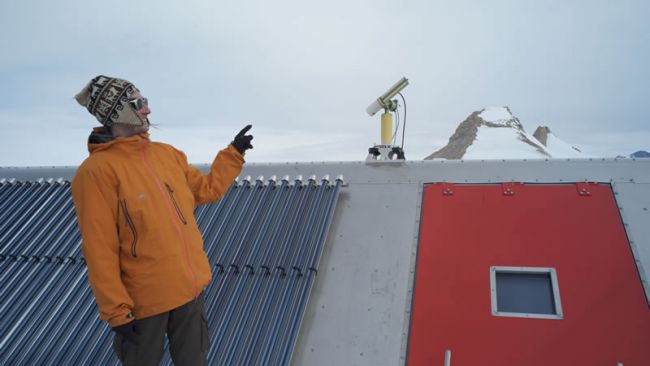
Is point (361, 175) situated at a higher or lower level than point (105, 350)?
higher

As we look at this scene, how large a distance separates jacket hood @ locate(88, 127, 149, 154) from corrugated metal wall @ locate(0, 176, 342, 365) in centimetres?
141

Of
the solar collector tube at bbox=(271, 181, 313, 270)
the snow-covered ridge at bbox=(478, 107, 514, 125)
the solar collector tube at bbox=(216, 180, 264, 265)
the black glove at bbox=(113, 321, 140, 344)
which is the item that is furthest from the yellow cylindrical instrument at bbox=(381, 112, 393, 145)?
the snow-covered ridge at bbox=(478, 107, 514, 125)

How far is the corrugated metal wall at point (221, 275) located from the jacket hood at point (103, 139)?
4.62ft

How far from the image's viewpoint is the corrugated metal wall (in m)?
3.29

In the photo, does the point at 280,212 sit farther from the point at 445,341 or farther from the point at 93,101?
the point at 93,101

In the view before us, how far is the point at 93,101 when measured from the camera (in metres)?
2.44

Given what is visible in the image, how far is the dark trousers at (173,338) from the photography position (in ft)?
7.90

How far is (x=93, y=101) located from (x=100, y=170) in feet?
1.10

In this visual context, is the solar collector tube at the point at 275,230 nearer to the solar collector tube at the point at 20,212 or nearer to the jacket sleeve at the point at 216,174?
the jacket sleeve at the point at 216,174

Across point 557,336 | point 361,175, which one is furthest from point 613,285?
point 361,175

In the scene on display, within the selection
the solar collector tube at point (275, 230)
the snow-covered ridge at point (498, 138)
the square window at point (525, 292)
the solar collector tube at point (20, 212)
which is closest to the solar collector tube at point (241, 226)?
the solar collector tube at point (275, 230)

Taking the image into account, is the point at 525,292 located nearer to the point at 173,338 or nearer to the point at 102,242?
the point at 173,338

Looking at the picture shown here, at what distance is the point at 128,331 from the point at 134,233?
41 cm

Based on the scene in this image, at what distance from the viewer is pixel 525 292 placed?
330 cm
